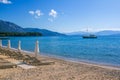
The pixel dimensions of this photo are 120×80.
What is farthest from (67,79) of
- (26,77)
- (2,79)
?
(2,79)

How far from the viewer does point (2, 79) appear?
7.38 meters

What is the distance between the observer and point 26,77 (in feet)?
25.5

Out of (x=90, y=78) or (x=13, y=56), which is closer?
(x=90, y=78)

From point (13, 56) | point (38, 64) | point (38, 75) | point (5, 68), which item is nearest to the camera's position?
point (38, 75)

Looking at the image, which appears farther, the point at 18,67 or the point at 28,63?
the point at 28,63

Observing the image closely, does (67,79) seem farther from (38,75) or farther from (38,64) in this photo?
(38,64)

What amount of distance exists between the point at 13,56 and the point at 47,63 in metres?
3.59

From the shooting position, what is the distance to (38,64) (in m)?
10.6

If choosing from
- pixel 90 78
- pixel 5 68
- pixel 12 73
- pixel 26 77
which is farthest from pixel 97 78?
pixel 5 68

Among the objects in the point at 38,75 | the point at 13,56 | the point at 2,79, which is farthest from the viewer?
the point at 13,56

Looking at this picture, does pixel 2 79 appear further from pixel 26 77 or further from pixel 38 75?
pixel 38 75

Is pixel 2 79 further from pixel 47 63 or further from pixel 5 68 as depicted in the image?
pixel 47 63

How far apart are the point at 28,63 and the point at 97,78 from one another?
4344 millimetres

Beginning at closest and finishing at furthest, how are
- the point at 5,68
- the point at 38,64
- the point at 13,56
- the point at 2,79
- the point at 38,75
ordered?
the point at 2,79 → the point at 38,75 → the point at 5,68 → the point at 38,64 → the point at 13,56
